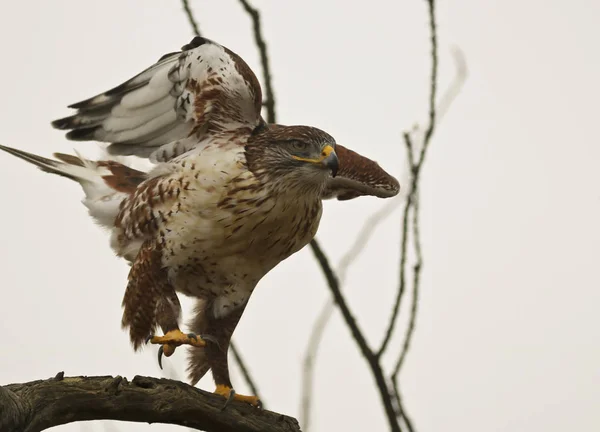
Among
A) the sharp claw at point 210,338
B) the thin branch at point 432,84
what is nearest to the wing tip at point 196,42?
the thin branch at point 432,84

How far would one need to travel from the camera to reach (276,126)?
489cm

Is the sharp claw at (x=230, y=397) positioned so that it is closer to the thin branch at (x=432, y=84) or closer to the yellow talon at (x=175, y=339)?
the yellow talon at (x=175, y=339)

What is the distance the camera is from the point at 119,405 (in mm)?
3758

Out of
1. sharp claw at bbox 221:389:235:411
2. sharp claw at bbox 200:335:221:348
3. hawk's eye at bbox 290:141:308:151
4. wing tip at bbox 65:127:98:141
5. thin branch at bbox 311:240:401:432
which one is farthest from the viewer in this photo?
wing tip at bbox 65:127:98:141

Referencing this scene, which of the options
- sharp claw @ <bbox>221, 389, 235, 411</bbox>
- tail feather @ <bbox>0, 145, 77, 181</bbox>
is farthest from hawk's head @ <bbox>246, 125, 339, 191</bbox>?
tail feather @ <bbox>0, 145, 77, 181</bbox>

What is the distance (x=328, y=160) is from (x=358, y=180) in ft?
2.45

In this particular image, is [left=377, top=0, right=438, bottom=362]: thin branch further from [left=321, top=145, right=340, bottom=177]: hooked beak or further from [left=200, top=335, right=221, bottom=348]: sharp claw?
[left=200, top=335, right=221, bottom=348]: sharp claw

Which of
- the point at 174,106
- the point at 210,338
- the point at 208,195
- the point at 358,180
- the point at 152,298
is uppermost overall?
the point at 174,106

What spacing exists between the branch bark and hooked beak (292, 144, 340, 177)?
1.21 metres

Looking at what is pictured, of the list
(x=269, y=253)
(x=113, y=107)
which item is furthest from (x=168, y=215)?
(x=113, y=107)

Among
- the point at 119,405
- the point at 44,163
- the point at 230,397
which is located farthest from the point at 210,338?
the point at 44,163

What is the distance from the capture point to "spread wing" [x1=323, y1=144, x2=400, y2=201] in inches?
206

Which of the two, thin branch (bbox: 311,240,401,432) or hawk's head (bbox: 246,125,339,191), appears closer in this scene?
thin branch (bbox: 311,240,401,432)

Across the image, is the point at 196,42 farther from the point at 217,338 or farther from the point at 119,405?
the point at 119,405
